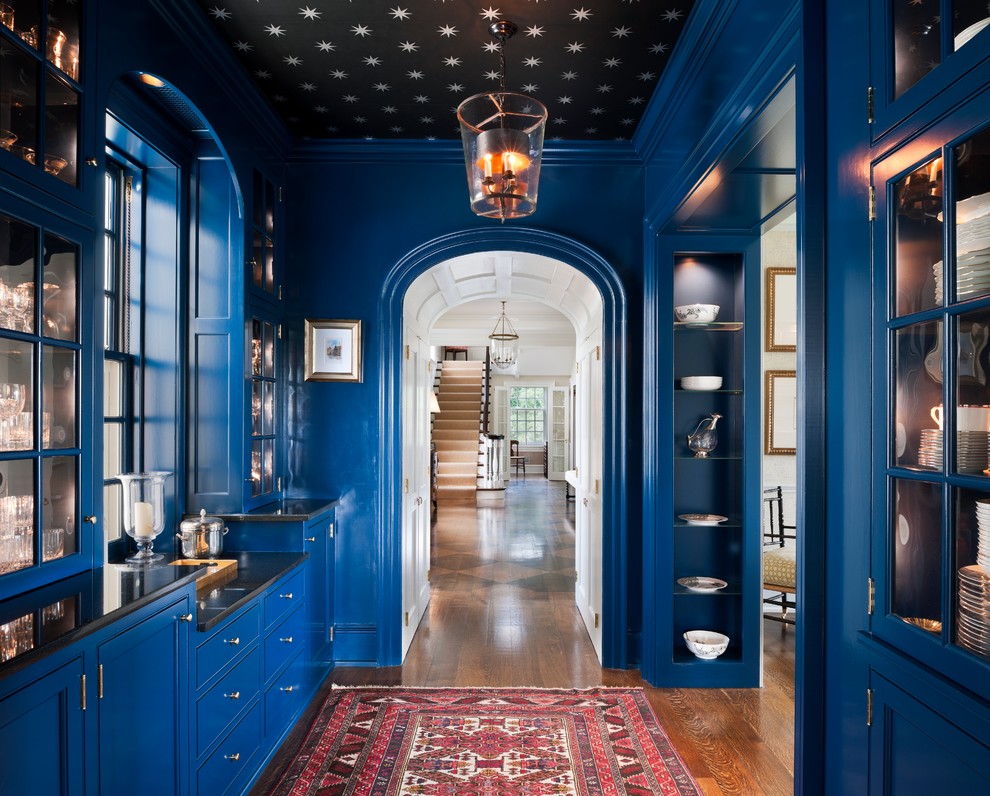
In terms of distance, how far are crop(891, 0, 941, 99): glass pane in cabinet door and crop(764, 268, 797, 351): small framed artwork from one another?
3.65 meters

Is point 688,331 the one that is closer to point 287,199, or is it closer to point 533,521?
point 287,199

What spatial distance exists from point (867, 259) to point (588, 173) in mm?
2853

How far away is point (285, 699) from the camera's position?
3.10 meters

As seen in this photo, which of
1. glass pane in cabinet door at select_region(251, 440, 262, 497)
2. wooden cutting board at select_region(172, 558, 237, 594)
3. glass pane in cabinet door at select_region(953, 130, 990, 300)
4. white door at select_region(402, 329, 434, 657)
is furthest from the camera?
white door at select_region(402, 329, 434, 657)

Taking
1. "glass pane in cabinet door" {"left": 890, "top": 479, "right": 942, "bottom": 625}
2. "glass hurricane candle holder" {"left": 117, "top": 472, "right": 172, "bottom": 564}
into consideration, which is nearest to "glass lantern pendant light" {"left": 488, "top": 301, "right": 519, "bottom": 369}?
"glass hurricane candle holder" {"left": 117, "top": 472, "right": 172, "bottom": 564}

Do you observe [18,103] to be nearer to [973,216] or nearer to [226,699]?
[226,699]

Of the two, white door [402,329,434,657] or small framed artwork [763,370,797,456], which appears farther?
small framed artwork [763,370,797,456]

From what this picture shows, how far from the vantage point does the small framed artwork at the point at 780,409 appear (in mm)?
5004

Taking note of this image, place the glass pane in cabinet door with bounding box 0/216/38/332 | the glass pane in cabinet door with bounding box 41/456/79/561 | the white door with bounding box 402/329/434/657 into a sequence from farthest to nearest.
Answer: the white door with bounding box 402/329/434/657 < the glass pane in cabinet door with bounding box 41/456/79/561 < the glass pane in cabinet door with bounding box 0/216/38/332

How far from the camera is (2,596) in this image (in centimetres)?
177

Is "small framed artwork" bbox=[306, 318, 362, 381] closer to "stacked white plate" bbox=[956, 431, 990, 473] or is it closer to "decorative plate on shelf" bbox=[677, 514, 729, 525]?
"decorative plate on shelf" bbox=[677, 514, 729, 525]

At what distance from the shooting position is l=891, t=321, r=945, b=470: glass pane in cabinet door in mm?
1396

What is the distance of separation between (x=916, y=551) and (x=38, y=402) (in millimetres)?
2221

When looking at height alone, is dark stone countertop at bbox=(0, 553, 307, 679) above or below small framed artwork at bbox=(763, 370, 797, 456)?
below
